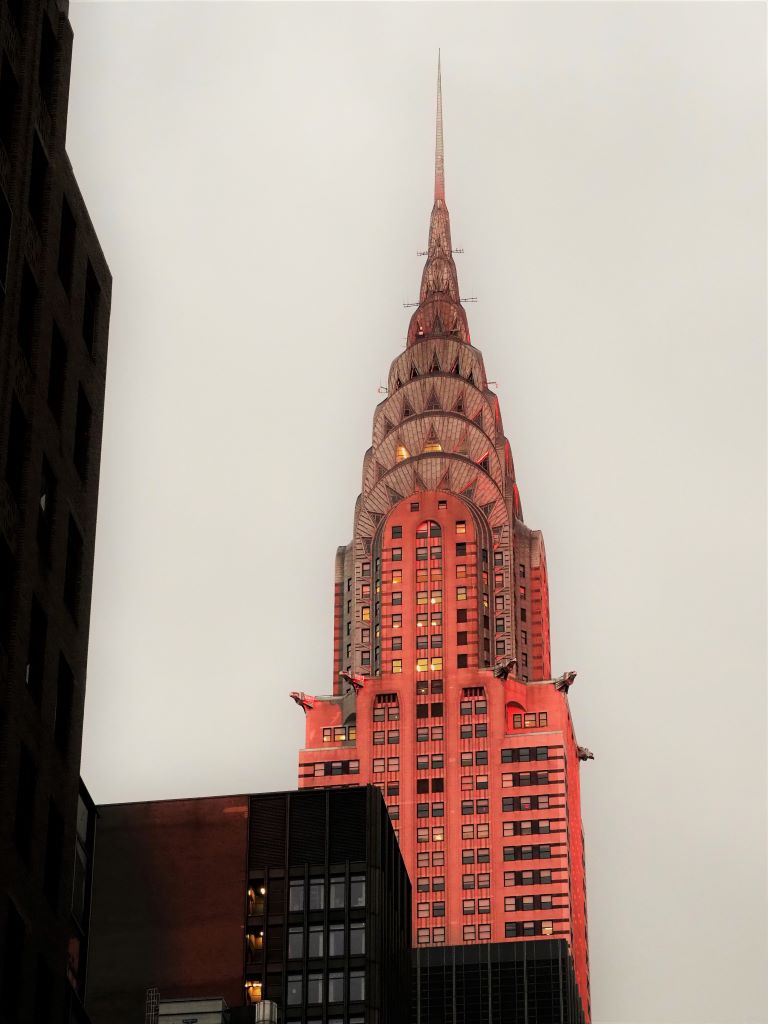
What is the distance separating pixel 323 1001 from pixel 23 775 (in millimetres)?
72782

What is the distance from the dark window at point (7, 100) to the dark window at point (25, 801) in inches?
923

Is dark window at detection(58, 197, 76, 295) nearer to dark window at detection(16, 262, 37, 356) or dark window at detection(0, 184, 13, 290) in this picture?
dark window at detection(16, 262, 37, 356)

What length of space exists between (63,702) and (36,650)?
372 cm

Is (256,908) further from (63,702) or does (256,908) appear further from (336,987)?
(63,702)

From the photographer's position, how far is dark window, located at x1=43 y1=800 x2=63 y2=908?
77125 mm

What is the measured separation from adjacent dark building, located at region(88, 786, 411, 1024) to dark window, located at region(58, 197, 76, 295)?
237 feet

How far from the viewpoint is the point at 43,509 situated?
80625 mm

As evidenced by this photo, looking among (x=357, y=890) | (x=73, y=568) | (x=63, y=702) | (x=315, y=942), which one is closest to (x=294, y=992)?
(x=315, y=942)

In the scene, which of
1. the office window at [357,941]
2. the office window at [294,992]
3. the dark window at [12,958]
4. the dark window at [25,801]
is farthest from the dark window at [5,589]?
the office window at [294,992]

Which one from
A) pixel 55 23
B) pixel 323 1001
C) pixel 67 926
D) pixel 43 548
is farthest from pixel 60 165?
pixel 323 1001

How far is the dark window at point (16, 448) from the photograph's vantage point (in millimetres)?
77125

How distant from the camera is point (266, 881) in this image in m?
150

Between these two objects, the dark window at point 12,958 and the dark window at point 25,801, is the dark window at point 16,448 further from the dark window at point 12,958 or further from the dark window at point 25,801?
the dark window at point 12,958

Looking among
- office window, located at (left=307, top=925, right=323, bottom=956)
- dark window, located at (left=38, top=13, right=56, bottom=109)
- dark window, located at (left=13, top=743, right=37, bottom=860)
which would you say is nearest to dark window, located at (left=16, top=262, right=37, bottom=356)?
dark window, located at (left=38, top=13, right=56, bottom=109)
